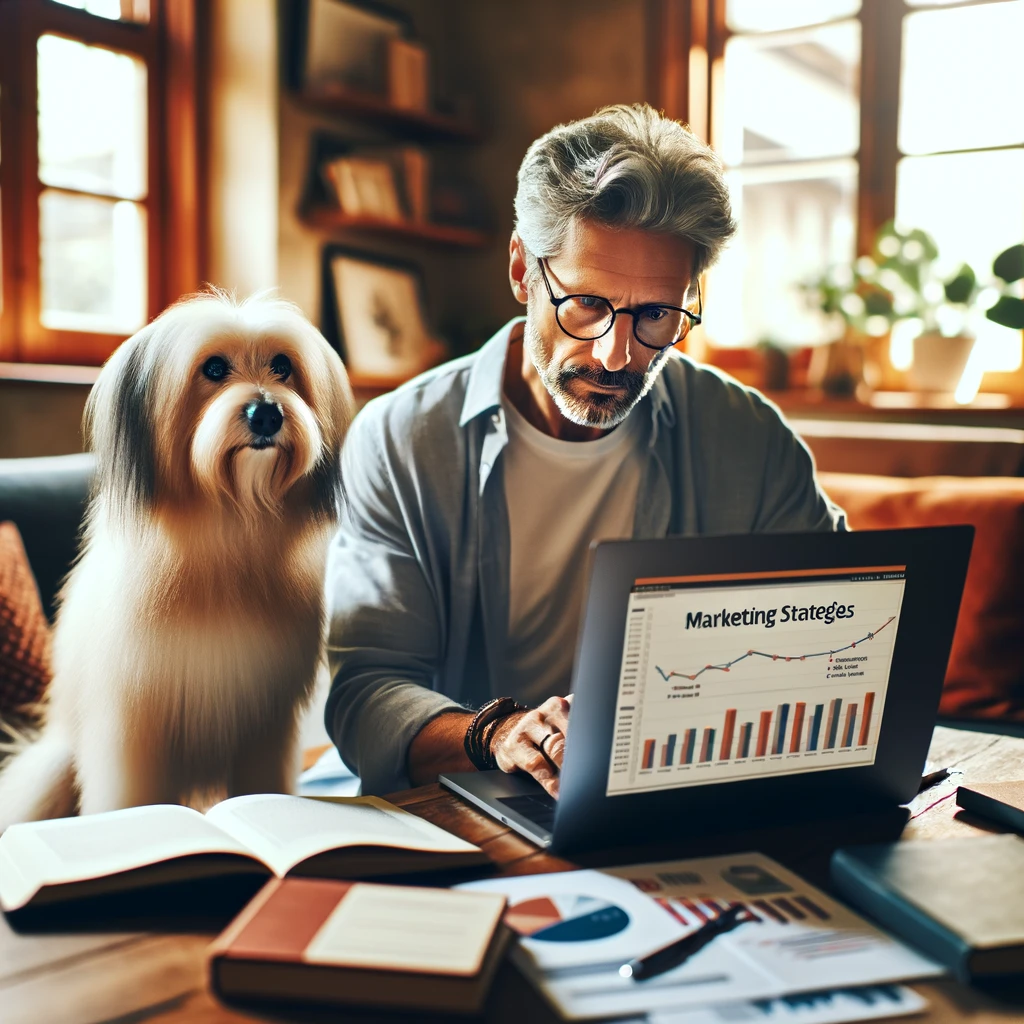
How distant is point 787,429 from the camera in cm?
164

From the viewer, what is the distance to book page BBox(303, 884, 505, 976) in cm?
62

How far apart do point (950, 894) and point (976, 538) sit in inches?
56.5

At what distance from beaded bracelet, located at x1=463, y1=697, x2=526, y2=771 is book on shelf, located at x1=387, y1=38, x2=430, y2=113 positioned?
267 cm

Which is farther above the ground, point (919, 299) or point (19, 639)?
point (919, 299)

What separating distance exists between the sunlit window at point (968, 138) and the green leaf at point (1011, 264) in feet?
6.72

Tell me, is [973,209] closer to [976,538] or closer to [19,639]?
[976,538]

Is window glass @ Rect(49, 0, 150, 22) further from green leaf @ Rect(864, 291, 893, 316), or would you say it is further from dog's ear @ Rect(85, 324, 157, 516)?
green leaf @ Rect(864, 291, 893, 316)

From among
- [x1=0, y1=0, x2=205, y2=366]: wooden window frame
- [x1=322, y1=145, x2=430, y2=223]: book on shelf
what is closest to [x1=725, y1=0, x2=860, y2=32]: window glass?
[x1=322, y1=145, x2=430, y2=223]: book on shelf

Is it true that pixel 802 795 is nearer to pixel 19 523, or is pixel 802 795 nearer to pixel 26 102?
pixel 19 523

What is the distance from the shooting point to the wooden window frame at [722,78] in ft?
10.6

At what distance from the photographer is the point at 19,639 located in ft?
5.49

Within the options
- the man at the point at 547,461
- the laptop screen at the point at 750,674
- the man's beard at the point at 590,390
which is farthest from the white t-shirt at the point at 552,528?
the laptop screen at the point at 750,674

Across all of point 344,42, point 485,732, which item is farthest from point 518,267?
point 344,42

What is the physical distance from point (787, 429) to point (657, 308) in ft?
1.34
